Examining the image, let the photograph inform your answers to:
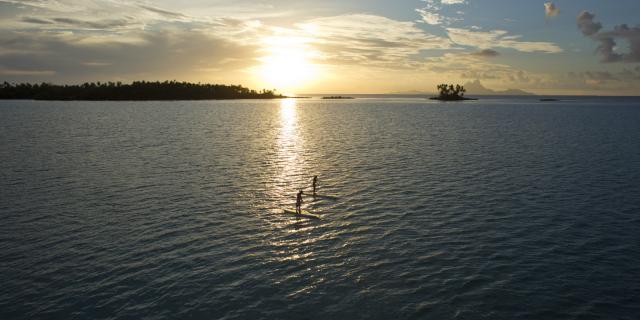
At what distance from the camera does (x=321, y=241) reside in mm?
31219

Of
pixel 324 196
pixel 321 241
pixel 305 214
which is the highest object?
pixel 324 196

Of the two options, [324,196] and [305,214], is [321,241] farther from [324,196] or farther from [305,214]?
[324,196]

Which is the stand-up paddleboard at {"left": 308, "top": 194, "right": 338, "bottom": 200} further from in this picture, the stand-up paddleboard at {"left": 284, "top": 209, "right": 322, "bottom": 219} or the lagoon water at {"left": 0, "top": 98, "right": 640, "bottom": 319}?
the stand-up paddleboard at {"left": 284, "top": 209, "right": 322, "bottom": 219}

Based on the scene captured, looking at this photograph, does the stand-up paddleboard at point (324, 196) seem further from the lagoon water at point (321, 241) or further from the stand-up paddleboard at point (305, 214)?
the stand-up paddleboard at point (305, 214)

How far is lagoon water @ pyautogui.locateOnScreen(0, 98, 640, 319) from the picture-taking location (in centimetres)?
2223

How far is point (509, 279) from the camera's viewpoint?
24906mm

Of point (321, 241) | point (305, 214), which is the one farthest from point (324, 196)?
point (321, 241)

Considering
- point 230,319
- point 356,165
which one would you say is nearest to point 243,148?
point 356,165

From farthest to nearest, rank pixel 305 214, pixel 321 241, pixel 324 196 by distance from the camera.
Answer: pixel 324 196 → pixel 305 214 → pixel 321 241

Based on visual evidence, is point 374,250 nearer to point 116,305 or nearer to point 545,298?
point 545,298

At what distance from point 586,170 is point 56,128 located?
126m

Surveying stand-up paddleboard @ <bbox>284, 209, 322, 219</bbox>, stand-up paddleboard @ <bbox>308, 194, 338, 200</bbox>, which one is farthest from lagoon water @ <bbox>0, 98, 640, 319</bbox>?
stand-up paddleboard @ <bbox>284, 209, 322, 219</bbox>

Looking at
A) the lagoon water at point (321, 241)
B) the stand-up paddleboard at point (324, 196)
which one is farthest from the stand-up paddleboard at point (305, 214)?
the stand-up paddleboard at point (324, 196)

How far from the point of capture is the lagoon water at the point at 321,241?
22.2 m
